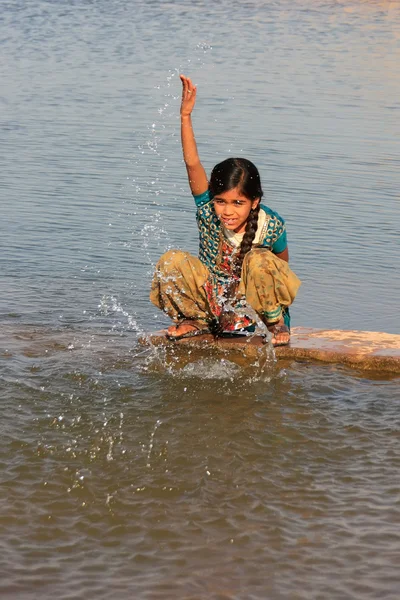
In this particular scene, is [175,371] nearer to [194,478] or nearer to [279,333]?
[279,333]

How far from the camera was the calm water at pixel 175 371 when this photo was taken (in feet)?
10.5

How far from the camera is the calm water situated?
3215mm

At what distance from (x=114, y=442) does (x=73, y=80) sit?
10407 millimetres

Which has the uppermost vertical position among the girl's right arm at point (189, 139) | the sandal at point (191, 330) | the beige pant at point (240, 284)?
the girl's right arm at point (189, 139)

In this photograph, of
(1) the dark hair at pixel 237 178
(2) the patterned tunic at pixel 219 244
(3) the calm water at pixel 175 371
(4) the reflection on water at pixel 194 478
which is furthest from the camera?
(2) the patterned tunic at pixel 219 244

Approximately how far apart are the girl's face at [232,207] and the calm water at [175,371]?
27.4 inches

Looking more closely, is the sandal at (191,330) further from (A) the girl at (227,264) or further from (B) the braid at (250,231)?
(B) the braid at (250,231)

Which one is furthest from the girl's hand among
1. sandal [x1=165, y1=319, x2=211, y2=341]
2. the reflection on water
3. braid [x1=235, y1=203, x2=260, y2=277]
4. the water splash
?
the water splash

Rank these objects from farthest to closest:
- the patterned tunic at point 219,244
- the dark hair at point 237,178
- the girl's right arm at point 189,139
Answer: the patterned tunic at point 219,244 → the girl's right arm at point 189,139 → the dark hair at point 237,178

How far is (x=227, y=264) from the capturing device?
16.3 feet

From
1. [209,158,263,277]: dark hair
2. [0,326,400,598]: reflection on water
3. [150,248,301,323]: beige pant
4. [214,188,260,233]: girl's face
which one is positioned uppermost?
[209,158,263,277]: dark hair

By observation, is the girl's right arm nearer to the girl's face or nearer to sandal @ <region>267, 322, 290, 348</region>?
the girl's face

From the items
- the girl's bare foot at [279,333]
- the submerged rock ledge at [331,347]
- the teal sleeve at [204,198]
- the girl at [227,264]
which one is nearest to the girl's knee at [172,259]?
the girl at [227,264]

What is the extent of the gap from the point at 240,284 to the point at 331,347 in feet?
1.89
